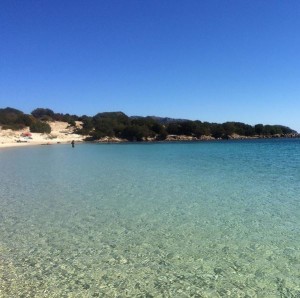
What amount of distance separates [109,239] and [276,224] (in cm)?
476

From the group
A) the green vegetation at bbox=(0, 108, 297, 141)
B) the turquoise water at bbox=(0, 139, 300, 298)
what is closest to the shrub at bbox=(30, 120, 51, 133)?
the green vegetation at bbox=(0, 108, 297, 141)

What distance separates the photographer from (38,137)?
93.7 metres

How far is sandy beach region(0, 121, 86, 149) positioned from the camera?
261 ft

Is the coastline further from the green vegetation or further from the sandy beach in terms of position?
the green vegetation

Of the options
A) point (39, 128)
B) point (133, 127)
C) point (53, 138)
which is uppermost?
point (133, 127)

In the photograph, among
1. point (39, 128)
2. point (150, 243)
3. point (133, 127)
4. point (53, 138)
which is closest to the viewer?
point (150, 243)

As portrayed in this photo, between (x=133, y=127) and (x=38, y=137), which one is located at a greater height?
(x=133, y=127)

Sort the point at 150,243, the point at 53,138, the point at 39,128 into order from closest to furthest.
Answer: the point at 150,243 → the point at 53,138 → the point at 39,128

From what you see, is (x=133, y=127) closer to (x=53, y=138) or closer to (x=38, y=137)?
(x=53, y=138)

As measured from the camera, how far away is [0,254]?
7.57m

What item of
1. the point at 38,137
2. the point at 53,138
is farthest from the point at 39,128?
the point at 53,138

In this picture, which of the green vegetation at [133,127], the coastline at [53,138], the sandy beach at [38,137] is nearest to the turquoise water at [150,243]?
the coastline at [53,138]

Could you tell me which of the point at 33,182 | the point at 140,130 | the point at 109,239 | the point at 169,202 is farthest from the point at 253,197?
the point at 140,130

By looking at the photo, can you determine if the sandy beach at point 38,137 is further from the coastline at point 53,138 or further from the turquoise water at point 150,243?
the turquoise water at point 150,243
